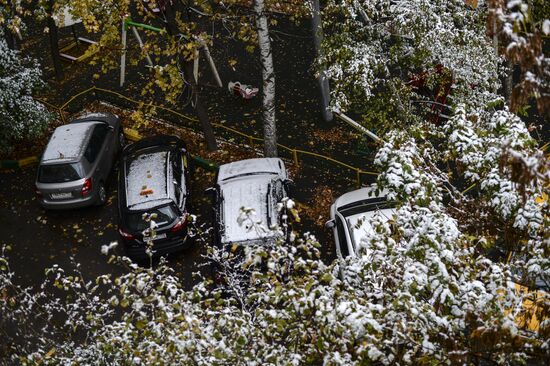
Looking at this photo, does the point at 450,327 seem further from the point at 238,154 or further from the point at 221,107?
the point at 221,107

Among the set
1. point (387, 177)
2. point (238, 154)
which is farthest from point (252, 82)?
point (387, 177)

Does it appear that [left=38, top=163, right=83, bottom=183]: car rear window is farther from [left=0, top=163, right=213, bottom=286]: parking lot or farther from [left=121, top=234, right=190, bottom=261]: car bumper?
[left=121, top=234, right=190, bottom=261]: car bumper

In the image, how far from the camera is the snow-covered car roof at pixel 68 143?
16.6m

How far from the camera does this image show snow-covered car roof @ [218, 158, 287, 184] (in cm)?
1499

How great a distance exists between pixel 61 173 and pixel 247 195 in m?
5.16

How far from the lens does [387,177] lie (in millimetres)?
8133

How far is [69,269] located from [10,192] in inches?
154

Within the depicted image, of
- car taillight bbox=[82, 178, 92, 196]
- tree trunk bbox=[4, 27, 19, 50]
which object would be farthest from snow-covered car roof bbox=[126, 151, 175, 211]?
tree trunk bbox=[4, 27, 19, 50]

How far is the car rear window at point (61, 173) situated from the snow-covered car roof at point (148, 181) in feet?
4.39

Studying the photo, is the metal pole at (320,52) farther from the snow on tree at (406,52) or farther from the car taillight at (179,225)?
the car taillight at (179,225)

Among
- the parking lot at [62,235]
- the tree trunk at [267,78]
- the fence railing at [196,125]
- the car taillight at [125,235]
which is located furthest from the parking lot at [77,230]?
the tree trunk at [267,78]

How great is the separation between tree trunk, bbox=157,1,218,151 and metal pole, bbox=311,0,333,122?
318 centimetres

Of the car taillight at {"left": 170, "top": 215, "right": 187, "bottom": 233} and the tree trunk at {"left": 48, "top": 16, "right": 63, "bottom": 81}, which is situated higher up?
the tree trunk at {"left": 48, "top": 16, "right": 63, "bottom": 81}

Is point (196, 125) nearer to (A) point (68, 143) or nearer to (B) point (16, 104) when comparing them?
(A) point (68, 143)
